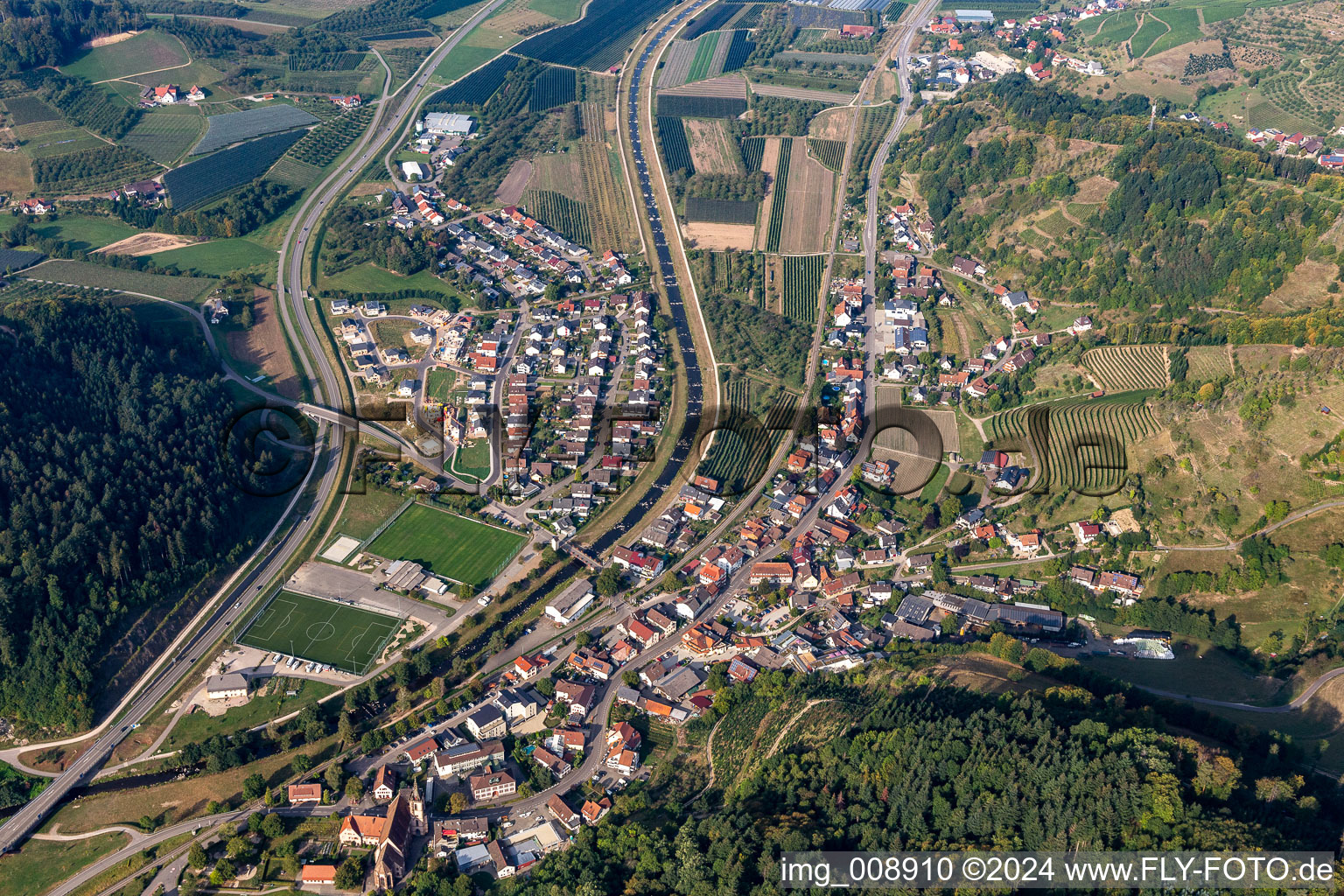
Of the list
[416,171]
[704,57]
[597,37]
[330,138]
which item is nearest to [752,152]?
[704,57]

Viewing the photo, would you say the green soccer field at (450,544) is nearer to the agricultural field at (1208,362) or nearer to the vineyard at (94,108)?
the agricultural field at (1208,362)

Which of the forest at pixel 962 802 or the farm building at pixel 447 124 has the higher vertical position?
the farm building at pixel 447 124

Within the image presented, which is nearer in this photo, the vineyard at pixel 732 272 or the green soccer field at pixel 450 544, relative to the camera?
the green soccer field at pixel 450 544


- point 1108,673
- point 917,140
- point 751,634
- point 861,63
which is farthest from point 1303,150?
point 751,634

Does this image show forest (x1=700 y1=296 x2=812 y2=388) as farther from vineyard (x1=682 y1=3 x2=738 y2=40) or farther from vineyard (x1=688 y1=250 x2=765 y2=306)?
vineyard (x1=682 y1=3 x2=738 y2=40)

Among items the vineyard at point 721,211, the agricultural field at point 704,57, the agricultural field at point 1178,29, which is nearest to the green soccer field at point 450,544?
the vineyard at point 721,211

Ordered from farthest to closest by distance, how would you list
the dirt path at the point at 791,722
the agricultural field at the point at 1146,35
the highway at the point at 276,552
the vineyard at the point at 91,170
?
the agricultural field at the point at 1146,35 < the vineyard at the point at 91,170 < the highway at the point at 276,552 < the dirt path at the point at 791,722

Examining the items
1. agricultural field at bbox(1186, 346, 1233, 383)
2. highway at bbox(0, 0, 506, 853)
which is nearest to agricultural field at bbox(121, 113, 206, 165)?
highway at bbox(0, 0, 506, 853)

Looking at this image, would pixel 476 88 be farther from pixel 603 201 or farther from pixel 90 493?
pixel 90 493

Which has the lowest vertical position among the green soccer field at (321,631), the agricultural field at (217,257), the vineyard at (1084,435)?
the green soccer field at (321,631)

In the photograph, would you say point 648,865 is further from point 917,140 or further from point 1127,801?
point 917,140
